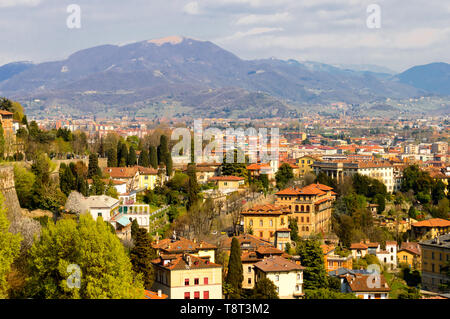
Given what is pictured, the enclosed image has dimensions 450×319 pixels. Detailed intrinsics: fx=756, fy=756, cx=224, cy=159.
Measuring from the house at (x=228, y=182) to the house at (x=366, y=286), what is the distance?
36.4 ft

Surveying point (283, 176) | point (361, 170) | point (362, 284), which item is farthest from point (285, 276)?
point (361, 170)

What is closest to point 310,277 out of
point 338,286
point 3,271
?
point 338,286

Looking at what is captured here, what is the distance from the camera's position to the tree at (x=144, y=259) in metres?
17.7

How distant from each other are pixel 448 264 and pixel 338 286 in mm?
5821

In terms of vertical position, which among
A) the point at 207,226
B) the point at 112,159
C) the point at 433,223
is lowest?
the point at 433,223

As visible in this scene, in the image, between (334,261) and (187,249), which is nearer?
(187,249)

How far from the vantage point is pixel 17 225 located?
19.2m

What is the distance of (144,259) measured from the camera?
17969mm

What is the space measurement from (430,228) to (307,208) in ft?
17.7

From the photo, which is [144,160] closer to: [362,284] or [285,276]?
[285,276]

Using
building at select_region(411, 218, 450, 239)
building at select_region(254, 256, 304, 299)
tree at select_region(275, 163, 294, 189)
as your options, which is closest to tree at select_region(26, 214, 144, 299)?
building at select_region(254, 256, 304, 299)

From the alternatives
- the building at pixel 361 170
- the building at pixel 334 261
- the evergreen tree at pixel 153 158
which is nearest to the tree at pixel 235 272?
the building at pixel 334 261

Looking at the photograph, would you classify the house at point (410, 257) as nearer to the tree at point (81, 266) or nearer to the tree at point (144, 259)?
the tree at point (144, 259)
